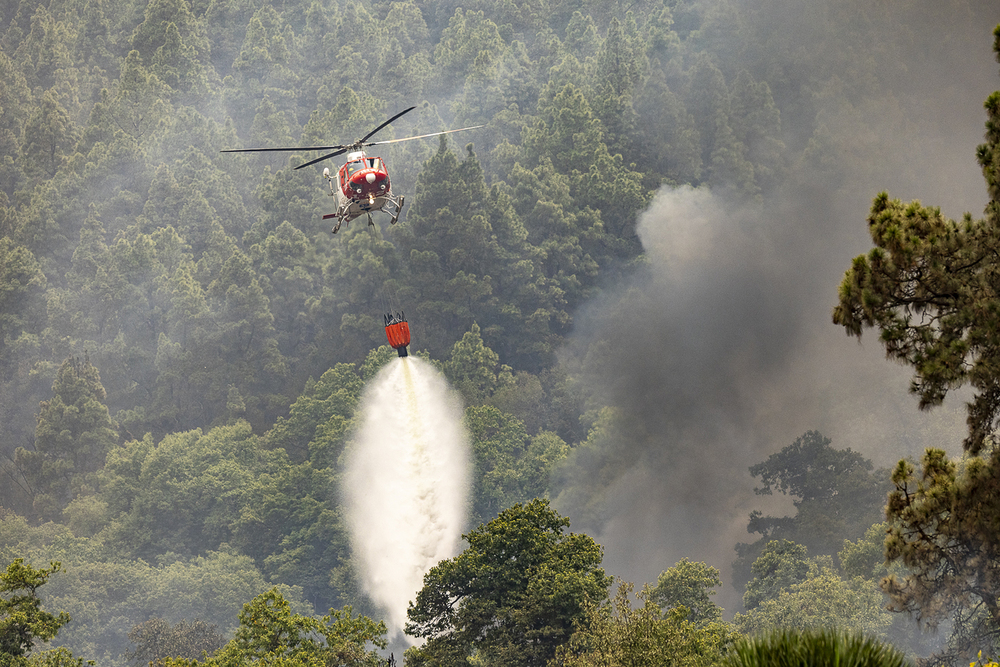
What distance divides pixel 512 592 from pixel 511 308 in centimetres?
7610

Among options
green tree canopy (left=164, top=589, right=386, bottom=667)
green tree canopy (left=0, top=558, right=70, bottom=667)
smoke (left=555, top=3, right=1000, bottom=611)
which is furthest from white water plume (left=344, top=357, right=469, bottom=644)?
green tree canopy (left=0, top=558, right=70, bottom=667)

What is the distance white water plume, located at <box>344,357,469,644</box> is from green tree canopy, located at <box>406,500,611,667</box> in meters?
33.4

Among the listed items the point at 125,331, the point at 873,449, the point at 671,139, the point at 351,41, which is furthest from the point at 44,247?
the point at 873,449

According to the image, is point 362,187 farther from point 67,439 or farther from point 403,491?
point 67,439

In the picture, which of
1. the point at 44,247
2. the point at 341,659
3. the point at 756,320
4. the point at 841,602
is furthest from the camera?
the point at 44,247

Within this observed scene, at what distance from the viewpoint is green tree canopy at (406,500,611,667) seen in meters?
64.4

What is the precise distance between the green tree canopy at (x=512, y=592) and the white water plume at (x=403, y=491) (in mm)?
33379

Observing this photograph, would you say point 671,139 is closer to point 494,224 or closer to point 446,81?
point 494,224

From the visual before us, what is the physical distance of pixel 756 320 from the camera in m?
130

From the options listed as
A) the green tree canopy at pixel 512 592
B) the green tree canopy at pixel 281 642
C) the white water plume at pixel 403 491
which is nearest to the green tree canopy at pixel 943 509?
the green tree canopy at pixel 512 592

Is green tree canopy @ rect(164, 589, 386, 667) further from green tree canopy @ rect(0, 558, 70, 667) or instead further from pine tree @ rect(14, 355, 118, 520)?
pine tree @ rect(14, 355, 118, 520)

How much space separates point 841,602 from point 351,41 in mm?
124084

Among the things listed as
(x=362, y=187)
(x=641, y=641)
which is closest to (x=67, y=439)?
(x=362, y=187)

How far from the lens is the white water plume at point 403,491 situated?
10594cm
